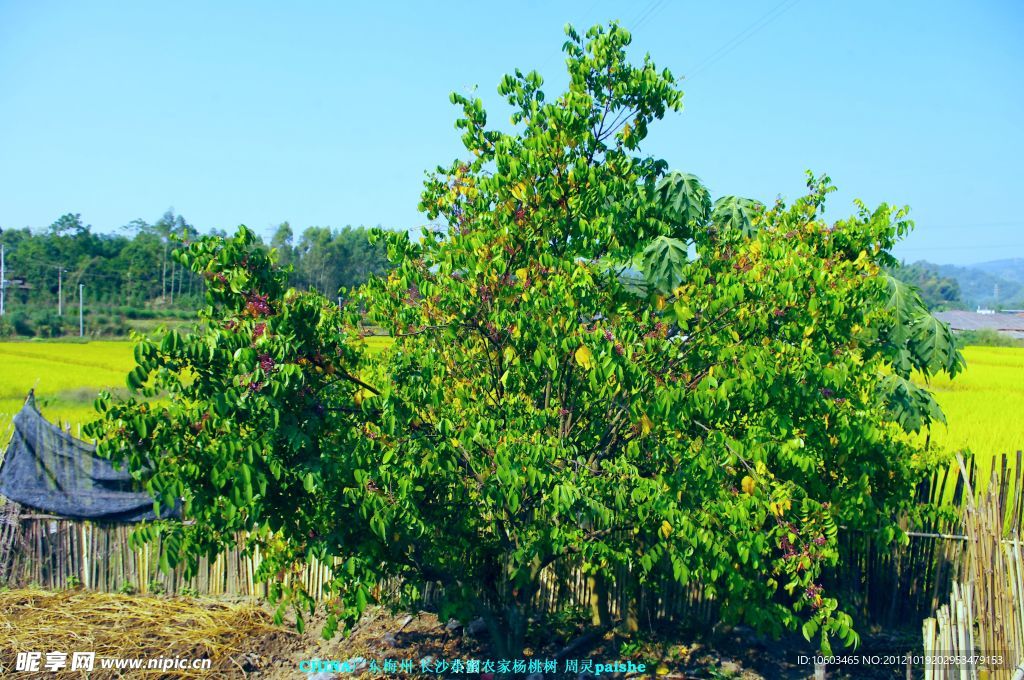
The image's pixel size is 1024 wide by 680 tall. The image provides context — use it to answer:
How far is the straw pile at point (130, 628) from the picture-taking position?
6426 millimetres

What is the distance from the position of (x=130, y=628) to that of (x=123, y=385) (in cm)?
1295

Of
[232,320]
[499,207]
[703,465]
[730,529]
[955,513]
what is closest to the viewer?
[232,320]

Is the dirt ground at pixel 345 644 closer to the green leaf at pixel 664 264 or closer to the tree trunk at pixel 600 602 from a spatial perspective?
the tree trunk at pixel 600 602

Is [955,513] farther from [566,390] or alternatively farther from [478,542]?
[478,542]

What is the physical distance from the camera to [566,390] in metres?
5.54

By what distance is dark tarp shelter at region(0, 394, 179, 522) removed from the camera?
7.81 meters

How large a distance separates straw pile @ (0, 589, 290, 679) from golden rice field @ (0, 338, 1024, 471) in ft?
5.62

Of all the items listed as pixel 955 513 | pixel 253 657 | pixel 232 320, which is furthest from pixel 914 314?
pixel 253 657

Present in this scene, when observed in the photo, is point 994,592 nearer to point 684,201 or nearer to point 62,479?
point 684,201

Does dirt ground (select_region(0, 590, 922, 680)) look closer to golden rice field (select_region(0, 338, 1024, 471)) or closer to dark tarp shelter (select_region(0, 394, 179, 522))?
dark tarp shelter (select_region(0, 394, 179, 522))

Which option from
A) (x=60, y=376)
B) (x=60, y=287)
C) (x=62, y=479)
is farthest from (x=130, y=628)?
(x=60, y=287)

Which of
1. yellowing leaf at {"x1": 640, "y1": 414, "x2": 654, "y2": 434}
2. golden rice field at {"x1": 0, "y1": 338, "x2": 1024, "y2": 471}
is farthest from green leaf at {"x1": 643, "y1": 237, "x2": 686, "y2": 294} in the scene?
golden rice field at {"x1": 0, "y1": 338, "x2": 1024, "y2": 471}

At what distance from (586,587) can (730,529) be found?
9.68 ft

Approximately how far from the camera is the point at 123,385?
1844 cm
